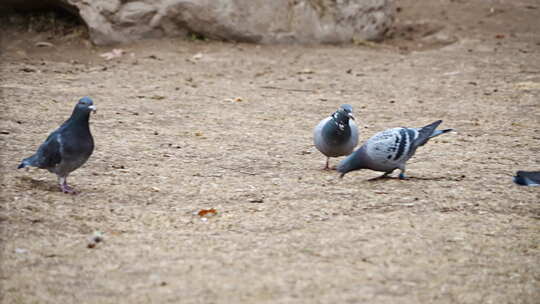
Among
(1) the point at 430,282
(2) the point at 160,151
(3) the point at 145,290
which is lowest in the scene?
(2) the point at 160,151

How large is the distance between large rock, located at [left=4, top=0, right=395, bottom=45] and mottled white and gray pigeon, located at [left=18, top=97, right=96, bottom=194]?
18.6ft

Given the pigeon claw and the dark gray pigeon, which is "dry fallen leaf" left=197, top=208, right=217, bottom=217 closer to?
the pigeon claw

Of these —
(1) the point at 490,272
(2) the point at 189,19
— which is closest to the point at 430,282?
(1) the point at 490,272

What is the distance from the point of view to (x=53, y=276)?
296 cm

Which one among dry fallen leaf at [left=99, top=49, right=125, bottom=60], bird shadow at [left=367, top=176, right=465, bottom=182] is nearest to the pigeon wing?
bird shadow at [left=367, top=176, right=465, bottom=182]

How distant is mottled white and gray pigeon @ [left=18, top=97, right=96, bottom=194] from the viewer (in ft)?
12.8

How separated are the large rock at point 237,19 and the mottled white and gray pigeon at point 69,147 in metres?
5.68

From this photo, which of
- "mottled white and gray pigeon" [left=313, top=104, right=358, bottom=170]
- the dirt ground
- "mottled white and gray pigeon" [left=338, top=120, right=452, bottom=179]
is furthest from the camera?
"mottled white and gray pigeon" [left=313, top=104, right=358, bottom=170]

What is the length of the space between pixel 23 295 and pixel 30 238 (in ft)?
2.04

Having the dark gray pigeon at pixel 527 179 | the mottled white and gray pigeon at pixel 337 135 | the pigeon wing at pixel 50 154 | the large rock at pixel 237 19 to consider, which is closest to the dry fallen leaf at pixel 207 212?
the pigeon wing at pixel 50 154

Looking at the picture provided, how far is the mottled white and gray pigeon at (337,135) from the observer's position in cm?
472

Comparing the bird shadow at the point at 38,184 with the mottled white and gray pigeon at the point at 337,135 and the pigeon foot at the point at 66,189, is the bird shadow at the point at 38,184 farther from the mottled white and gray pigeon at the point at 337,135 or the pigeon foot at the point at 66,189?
the mottled white and gray pigeon at the point at 337,135

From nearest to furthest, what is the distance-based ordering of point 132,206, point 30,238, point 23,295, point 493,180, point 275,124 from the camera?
point 23,295, point 30,238, point 132,206, point 493,180, point 275,124

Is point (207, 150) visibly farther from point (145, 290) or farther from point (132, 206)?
point (145, 290)
